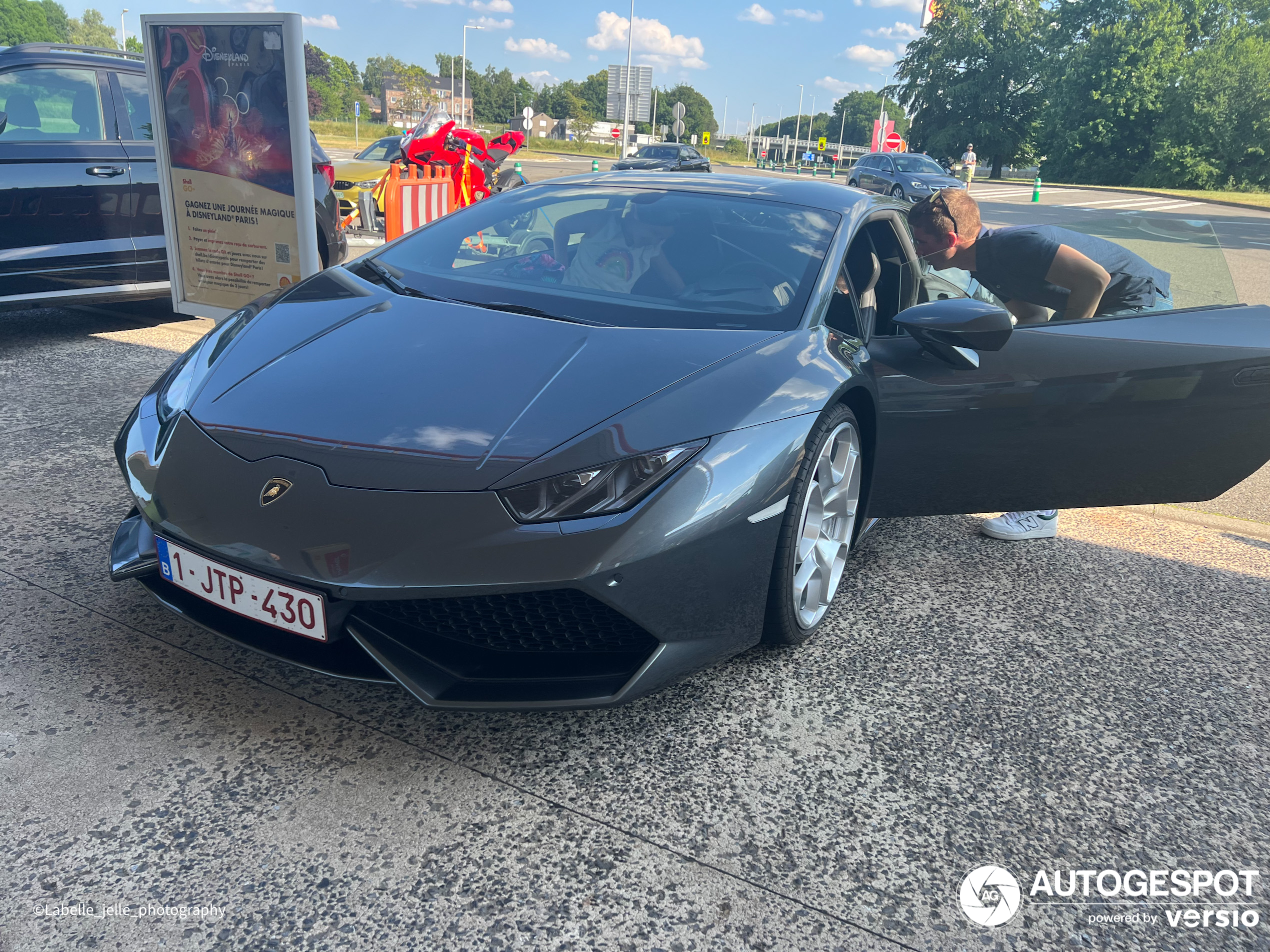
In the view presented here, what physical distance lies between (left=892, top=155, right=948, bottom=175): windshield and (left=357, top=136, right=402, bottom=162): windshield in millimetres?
14754

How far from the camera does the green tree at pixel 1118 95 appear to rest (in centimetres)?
4684

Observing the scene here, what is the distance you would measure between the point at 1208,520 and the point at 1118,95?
53259 mm

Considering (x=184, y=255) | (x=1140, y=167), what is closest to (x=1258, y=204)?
(x=1140, y=167)

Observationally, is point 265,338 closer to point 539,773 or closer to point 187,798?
point 187,798

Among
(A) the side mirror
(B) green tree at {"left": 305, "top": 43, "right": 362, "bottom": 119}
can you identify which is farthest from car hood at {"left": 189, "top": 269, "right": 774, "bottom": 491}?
(B) green tree at {"left": 305, "top": 43, "right": 362, "bottom": 119}

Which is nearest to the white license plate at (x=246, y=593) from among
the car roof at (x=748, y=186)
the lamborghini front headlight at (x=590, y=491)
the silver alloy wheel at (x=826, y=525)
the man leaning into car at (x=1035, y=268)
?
Answer: the lamborghini front headlight at (x=590, y=491)

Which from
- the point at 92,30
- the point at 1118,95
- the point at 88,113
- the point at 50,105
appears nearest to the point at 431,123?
the point at 88,113

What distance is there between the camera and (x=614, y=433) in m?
1.87

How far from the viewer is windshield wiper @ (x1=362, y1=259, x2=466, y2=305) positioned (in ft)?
8.27

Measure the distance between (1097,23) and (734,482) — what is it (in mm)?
63613

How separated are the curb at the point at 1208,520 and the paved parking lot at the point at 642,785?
1.02 m

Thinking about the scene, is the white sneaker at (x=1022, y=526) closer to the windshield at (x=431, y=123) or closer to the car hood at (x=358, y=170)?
the windshield at (x=431, y=123)

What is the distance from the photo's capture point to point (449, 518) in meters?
1.72

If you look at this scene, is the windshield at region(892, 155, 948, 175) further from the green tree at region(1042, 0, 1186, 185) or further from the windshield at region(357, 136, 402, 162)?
the green tree at region(1042, 0, 1186, 185)
